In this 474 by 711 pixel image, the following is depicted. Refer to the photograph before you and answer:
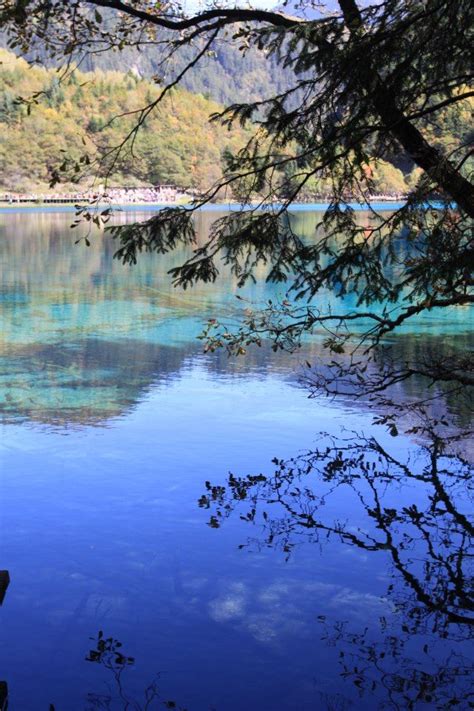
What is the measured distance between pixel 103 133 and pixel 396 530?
98320 mm

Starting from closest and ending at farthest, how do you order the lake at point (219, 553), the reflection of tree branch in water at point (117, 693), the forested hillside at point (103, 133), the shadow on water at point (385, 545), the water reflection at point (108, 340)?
the reflection of tree branch in water at point (117, 693) → the shadow on water at point (385, 545) → the lake at point (219, 553) → the water reflection at point (108, 340) → the forested hillside at point (103, 133)

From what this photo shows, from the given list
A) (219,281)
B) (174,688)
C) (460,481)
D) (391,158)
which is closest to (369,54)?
(391,158)

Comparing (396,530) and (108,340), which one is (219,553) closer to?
(396,530)

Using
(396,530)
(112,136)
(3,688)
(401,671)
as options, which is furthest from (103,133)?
(3,688)

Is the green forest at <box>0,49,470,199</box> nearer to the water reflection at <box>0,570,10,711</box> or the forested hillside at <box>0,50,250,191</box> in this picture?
the forested hillside at <box>0,50,250,191</box>

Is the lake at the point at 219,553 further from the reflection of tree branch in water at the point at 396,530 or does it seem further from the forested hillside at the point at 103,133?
the forested hillside at the point at 103,133

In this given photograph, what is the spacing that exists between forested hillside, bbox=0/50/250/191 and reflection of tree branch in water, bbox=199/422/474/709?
307ft

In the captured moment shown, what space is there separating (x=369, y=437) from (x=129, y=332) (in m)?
6.73

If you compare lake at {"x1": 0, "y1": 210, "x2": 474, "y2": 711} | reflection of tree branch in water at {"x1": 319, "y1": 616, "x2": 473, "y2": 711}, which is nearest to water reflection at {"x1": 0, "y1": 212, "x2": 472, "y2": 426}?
lake at {"x1": 0, "y1": 210, "x2": 474, "y2": 711}

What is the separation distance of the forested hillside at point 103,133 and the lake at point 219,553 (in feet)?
301

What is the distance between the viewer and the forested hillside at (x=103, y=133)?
353 feet

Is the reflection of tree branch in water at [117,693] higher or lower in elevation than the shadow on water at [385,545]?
lower

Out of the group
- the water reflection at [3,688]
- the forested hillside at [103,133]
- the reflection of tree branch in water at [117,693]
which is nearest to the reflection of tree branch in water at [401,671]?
the reflection of tree branch in water at [117,693]

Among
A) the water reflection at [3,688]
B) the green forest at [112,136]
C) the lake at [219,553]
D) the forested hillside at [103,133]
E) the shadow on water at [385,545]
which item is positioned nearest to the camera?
the water reflection at [3,688]
